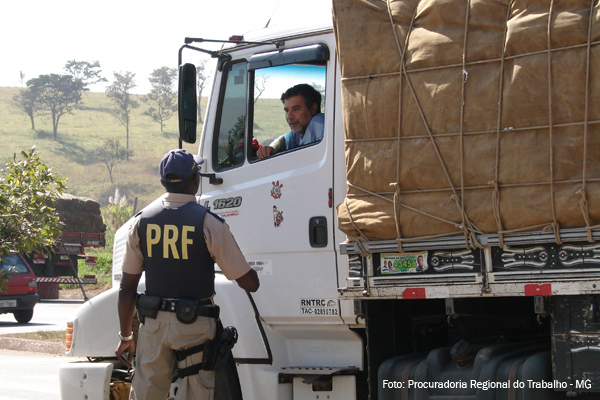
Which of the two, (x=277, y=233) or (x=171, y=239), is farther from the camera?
(x=277, y=233)

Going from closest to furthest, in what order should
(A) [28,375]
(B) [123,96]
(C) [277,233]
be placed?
1. (C) [277,233]
2. (A) [28,375]
3. (B) [123,96]

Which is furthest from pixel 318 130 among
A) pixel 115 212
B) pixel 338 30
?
pixel 115 212

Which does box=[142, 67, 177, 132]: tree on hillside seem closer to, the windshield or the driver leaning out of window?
the windshield

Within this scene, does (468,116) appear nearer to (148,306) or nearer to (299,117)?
(299,117)

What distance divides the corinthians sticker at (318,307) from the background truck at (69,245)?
17612 mm

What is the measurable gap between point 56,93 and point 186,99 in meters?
107

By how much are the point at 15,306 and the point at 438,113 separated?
14246 millimetres

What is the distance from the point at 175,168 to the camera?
4.45 meters

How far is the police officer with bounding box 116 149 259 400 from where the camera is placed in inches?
170

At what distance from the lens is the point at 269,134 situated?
17.3 feet

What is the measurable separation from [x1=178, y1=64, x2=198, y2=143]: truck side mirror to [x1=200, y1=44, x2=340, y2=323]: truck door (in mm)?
450

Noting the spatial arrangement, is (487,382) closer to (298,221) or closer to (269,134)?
(298,221)

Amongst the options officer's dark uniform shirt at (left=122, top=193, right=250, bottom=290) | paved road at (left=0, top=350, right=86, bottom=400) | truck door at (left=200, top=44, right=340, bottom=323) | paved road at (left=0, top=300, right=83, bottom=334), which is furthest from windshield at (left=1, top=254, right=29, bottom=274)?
officer's dark uniform shirt at (left=122, top=193, right=250, bottom=290)

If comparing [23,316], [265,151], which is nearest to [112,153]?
[23,316]
